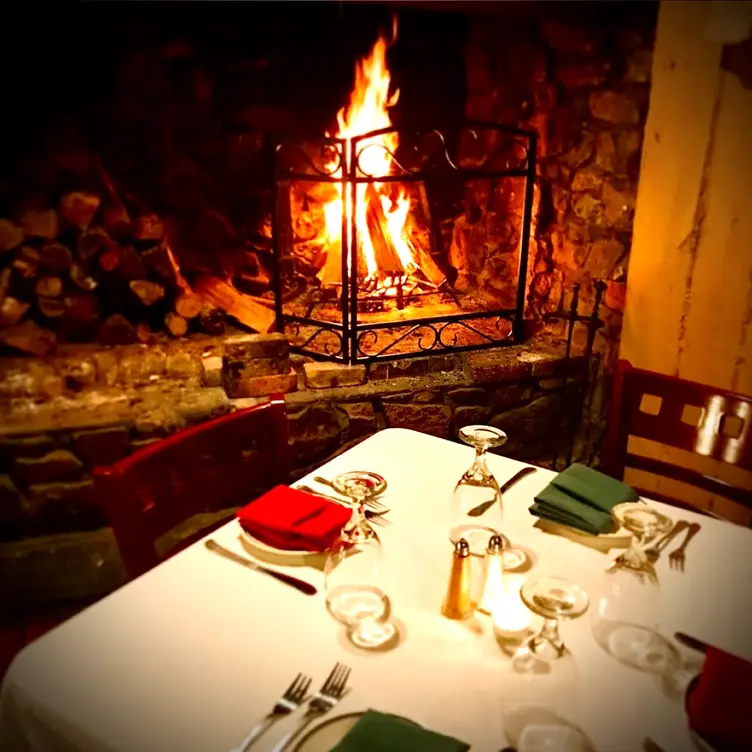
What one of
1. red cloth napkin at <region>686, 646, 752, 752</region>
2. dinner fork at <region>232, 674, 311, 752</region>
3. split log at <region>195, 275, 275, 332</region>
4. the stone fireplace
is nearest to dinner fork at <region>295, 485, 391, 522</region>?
dinner fork at <region>232, 674, 311, 752</region>

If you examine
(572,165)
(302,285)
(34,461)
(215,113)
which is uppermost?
(215,113)

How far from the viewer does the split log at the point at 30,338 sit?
7.54 ft

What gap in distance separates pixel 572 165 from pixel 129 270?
4.80 feet

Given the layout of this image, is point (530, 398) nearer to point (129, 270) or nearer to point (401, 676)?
point (129, 270)

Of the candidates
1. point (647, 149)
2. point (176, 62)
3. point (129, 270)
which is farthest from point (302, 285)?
point (647, 149)

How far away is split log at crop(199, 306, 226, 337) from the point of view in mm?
2496

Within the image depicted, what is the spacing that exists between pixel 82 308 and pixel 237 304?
0.48 meters

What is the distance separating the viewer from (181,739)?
83 centimetres

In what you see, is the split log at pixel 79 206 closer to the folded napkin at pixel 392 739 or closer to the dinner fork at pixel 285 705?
the dinner fork at pixel 285 705

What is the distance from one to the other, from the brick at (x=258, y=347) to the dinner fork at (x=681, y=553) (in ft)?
4.32

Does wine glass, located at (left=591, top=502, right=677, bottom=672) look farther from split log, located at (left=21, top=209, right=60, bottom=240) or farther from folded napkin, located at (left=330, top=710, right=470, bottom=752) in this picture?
split log, located at (left=21, top=209, right=60, bottom=240)

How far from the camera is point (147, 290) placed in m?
2.41

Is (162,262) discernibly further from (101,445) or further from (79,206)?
(101,445)

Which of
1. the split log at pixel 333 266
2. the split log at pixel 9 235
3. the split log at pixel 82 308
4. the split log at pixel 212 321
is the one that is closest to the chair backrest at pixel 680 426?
the split log at pixel 333 266
